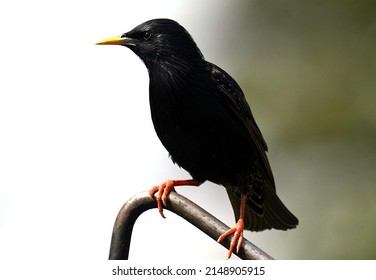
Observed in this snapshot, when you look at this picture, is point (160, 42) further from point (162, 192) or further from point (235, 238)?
point (235, 238)

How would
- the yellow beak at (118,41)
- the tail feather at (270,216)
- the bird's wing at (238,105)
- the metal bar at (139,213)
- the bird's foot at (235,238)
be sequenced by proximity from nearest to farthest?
1. the metal bar at (139,213)
2. the bird's foot at (235,238)
3. the yellow beak at (118,41)
4. the bird's wing at (238,105)
5. the tail feather at (270,216)

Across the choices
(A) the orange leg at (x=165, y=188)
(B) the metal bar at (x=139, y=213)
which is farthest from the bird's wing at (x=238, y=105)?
(B) the metal bar at (x=139, y=213)

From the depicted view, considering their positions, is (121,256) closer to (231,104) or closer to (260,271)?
(260,271)

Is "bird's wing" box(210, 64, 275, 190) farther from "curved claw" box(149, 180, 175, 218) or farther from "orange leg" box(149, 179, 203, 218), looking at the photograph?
"curved claw" box(149, 180, 175, 218)

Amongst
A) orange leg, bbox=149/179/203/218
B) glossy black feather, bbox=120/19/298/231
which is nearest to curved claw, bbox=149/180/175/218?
orange leg, bbox=149/179/203/218

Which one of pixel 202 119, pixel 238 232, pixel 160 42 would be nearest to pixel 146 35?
pixel 160 42

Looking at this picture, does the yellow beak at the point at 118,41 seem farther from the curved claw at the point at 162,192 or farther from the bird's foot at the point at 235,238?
the bird's foot at the point at 235,238

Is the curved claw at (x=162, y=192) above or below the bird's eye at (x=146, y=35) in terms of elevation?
below

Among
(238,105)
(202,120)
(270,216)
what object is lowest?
(270,216)
